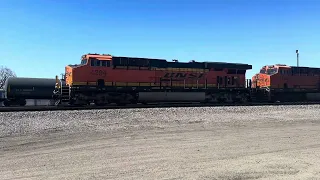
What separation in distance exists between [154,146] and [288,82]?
76.8ft

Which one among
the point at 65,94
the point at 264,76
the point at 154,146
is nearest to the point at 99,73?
the point at 65,94

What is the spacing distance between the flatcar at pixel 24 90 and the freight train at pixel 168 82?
5.26m

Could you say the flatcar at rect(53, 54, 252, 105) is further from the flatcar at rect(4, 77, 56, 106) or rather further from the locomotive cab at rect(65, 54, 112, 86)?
the flatcar at rect(4, 77, 56, 106)

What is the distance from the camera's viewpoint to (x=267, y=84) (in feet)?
93.4

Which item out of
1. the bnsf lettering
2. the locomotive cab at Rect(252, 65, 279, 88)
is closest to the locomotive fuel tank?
the bnsf lettering

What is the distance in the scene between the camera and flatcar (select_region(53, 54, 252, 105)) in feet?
67.5

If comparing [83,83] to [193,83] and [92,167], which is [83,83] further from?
[92,167]

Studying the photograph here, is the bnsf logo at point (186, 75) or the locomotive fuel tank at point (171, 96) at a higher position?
the bnsf logo at point (186, 75)

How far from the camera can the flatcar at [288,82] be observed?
2847cm

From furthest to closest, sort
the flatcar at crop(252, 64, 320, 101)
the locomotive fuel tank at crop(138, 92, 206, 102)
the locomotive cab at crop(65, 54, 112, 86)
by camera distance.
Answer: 1. the flatcar at crop(252, 64, 320, 101)
2. the locomotive fuel tank at crop(138, 92, 206, 102)
3. the locomotive cab at crop(65, 54, 112, 86)

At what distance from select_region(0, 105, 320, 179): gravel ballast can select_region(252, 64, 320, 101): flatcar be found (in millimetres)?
13489

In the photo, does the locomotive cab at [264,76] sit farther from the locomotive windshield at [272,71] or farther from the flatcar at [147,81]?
the flatcar at [147,81]

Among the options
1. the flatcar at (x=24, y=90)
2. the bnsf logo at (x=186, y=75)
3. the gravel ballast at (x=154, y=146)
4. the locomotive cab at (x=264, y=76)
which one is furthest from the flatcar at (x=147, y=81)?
the gravel ballast at (x=154, y=146)

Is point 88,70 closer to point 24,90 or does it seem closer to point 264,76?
point 24,90
